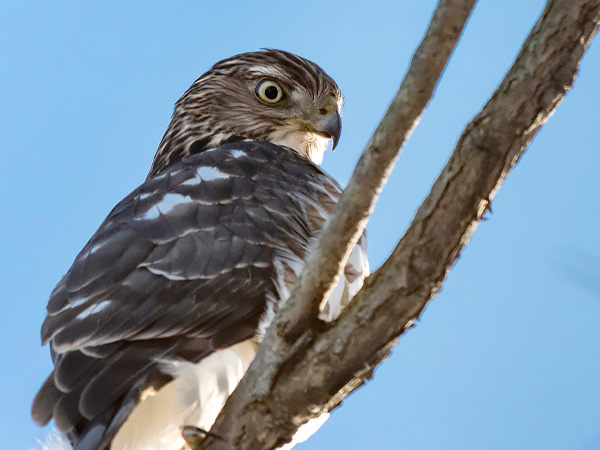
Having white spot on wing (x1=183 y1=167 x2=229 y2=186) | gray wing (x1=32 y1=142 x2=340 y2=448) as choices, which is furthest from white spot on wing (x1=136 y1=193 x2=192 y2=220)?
white spot on wing (x1=183 y1=167 x2=229 y2=186)

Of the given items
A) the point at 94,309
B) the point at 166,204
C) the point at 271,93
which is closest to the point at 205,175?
the point at 166,204

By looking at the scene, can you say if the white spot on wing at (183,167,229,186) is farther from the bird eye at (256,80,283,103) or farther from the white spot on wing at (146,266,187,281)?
the bird eye at (256,80,283,103)

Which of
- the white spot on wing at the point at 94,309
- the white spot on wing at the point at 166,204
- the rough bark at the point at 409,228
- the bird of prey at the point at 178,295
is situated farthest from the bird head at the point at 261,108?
the rough bark at the point at 409,228

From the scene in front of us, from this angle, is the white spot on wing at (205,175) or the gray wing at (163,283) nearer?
the gray wing at (163,283)

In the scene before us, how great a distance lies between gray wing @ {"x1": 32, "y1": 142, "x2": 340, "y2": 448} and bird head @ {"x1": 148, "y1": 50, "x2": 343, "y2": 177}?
43.8 inches

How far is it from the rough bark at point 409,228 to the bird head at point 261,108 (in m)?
2.31

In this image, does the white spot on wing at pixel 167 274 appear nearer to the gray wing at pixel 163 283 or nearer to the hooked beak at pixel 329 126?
the gray wing at pixel 163 283

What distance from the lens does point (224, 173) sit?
360 centimetres

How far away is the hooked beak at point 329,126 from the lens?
15.1ft

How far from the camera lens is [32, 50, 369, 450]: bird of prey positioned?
258 centimetres

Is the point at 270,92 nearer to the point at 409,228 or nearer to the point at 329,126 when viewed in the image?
the point at 329,126

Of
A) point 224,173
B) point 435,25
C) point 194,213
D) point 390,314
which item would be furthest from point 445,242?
point 224,173

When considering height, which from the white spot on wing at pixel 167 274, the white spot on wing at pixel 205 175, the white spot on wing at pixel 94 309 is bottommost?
the white spot on wing at pixel 94 309

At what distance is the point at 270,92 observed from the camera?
482 centimetres
